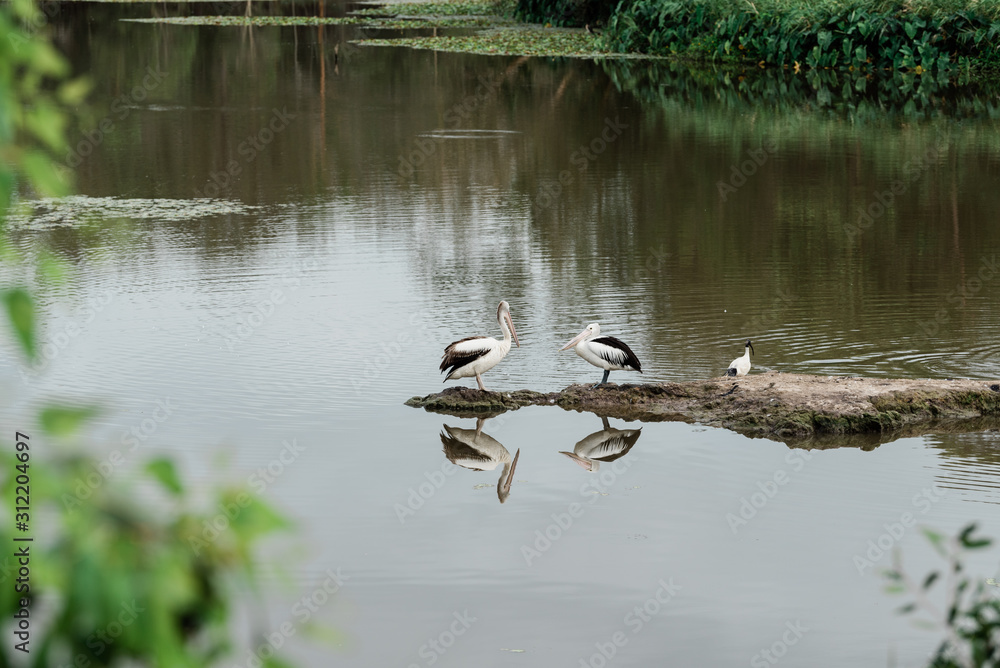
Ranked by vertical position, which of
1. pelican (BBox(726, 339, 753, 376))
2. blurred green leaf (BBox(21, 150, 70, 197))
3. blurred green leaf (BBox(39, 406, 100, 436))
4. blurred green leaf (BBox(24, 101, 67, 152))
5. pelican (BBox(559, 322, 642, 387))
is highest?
blurred green leaf (BBox(24, 101, 67, 152))

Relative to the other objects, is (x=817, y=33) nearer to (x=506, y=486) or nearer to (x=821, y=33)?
(x=821, y=33)

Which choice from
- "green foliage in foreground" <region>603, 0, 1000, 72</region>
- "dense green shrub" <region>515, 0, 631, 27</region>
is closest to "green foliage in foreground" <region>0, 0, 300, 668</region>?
"green foliage in foreground" <region>603, 0, 1000, 72</region>

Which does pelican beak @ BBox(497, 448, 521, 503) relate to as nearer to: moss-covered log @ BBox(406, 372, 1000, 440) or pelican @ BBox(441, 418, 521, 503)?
pelican @ BBox(441, 418, 521, 503)

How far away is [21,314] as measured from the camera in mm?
1567

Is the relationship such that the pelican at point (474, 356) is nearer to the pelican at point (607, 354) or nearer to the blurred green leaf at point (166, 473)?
the pelican at point (607, 354)

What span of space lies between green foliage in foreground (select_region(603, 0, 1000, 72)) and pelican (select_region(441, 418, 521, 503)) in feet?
80.0

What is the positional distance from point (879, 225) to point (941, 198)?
2004 mm

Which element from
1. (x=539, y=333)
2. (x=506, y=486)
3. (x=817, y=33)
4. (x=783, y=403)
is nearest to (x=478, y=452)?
(x=506, y=486)

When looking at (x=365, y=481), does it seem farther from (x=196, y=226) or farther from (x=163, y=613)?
(x=196, y=226)

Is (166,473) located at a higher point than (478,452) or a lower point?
higher

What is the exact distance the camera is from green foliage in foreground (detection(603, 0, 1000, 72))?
98.5ft

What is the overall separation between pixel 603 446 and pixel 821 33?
24873 mm

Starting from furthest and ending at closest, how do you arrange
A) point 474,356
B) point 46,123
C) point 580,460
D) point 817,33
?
point 817,33, point 474,356, point 580,460, point 46,123

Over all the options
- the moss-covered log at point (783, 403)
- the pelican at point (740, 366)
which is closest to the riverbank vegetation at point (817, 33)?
the pelican at point (740, 366)
